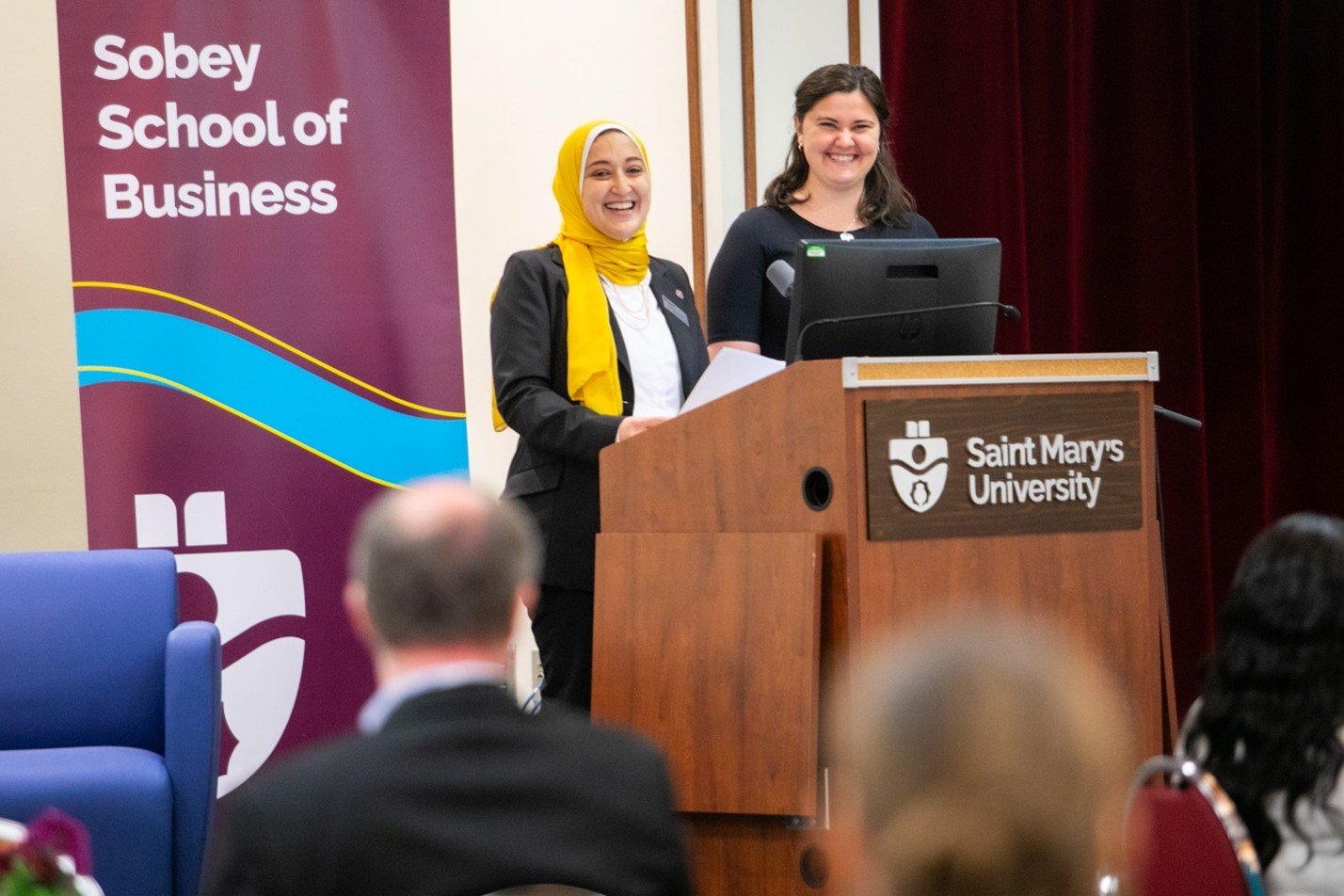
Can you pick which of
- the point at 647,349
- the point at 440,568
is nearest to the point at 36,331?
the point at 647,349

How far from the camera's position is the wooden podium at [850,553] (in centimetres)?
235

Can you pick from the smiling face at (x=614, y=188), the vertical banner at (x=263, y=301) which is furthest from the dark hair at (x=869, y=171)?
the vertical banner at (x=263, y=301)

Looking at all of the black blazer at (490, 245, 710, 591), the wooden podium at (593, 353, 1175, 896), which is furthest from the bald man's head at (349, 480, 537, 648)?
the black blazer at (490, 245, 710, 591)

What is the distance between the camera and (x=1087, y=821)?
0.98 meters

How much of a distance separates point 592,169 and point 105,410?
181 cm

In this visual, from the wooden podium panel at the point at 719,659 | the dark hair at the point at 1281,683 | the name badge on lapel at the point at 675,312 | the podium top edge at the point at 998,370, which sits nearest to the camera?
the dark hair at the point at 1281,683

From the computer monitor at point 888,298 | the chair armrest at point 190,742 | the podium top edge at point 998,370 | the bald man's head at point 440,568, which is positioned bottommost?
the chair armrest at point 190,742

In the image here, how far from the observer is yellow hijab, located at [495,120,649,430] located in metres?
3.34

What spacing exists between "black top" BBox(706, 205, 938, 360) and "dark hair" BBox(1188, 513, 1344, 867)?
181cm

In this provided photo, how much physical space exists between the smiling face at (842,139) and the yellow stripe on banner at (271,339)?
164cm

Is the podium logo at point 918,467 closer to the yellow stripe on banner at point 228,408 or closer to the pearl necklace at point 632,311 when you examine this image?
the pearl necklace at point 632,311

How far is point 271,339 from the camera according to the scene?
463cm

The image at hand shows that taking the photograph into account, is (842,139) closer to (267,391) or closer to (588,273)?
(588,273)

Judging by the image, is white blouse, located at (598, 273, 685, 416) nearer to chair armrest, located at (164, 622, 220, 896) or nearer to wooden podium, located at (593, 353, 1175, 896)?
wooden podium, located at (593, 353, 1175, 896)
